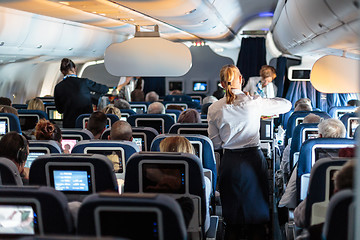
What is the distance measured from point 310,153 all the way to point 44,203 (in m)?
2.48

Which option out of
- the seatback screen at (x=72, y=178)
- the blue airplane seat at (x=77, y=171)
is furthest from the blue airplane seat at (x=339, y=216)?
the seatback screen at (x=72, y=178)

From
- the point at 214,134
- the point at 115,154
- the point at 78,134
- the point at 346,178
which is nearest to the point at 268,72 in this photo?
the point at 214,134

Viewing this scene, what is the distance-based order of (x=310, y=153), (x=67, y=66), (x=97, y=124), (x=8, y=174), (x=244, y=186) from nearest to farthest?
(x=8, y=174) → (x=310, y=153) → (x=244, y=186) → (x=97, y=124) → (x=67, y=66)

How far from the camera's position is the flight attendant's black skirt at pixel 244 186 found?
4.98 metres

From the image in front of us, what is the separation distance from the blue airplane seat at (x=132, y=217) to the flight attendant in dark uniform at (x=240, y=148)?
7.91 feet

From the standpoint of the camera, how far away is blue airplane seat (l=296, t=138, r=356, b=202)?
4.48 metres

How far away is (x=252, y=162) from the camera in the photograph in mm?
4984

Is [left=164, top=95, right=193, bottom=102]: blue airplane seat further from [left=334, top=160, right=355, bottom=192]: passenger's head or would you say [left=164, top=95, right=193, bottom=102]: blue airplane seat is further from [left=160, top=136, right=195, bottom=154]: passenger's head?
[left=334, top=160, right=355, bottom=192]: passenger's head

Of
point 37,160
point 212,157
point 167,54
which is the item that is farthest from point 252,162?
point 37,160

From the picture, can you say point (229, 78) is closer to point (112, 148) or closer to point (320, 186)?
point (112, 148)

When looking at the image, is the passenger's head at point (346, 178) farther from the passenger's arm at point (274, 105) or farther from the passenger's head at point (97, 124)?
the passenger's head at point (97, 124)

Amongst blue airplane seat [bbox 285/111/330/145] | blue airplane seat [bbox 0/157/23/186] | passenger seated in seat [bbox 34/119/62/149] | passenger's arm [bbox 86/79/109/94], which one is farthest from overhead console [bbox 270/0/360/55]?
passenger's arm [bbox 86/79/109/94]

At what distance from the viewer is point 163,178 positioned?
12.3 feet

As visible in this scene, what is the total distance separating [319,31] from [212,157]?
1.69 meters
